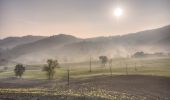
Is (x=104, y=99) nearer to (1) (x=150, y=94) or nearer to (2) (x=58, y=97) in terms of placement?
(2) (x=58, y=97)

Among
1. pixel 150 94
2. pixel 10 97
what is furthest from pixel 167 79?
pixel 10 97

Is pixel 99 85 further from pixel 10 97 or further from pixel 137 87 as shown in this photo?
pixel 10 97

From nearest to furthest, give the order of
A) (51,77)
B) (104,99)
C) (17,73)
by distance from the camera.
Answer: (104,99)
(51,77)
(17,73)

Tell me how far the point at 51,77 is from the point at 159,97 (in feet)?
224

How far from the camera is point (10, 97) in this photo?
219ft

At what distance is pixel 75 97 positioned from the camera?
2421 inches

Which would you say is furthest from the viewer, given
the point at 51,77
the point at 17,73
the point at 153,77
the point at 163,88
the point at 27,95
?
the point at 17,73

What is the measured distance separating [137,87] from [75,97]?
3402 centimetres

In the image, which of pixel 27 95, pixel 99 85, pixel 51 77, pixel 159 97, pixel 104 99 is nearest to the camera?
pixel 104 99

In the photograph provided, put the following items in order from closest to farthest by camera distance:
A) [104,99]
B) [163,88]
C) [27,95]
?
1. [104,99]
2. [27,95]
3. [163,88]

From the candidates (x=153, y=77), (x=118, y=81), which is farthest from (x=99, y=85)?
(x=153, y=77)

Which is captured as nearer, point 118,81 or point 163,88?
point 163,88

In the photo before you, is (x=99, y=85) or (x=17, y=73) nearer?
(x=99, y=85)

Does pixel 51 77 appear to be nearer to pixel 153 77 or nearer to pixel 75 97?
pixel 153 77
